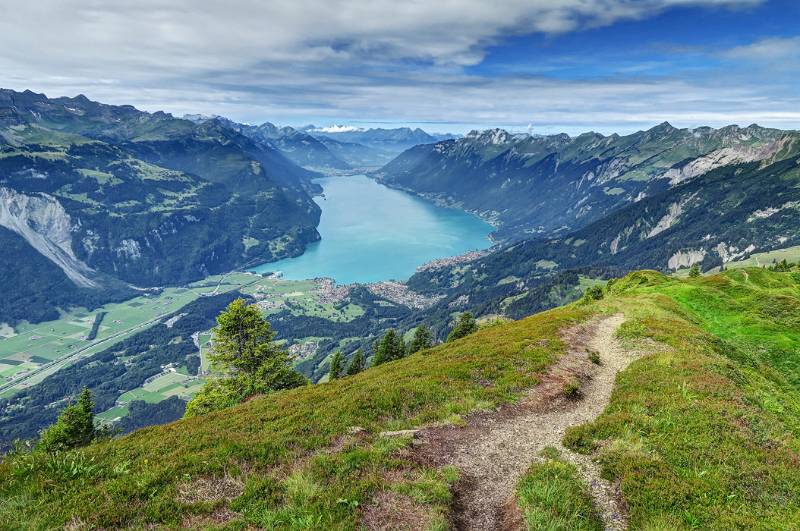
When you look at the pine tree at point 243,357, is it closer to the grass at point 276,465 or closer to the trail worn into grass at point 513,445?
the grass at point 276,465

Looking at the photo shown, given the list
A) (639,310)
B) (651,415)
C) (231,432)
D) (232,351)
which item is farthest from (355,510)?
(639,310)

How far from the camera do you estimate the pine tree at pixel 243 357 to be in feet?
147

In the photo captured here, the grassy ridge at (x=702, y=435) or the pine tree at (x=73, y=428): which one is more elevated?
the grassy ridge at (x=702, y=435)

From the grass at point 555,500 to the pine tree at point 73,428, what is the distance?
180ft

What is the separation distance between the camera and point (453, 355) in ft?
119

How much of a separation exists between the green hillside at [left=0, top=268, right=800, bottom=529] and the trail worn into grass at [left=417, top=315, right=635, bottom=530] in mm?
534

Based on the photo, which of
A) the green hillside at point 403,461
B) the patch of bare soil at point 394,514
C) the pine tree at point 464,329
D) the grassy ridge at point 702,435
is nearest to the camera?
the patch of bare soil at point 394,514

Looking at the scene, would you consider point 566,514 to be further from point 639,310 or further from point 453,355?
point 639,310

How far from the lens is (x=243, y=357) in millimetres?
47031

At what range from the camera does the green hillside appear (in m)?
12.8

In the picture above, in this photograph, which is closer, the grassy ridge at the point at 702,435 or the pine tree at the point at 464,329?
the grassy ridge at the point at 702,435

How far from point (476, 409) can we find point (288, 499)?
12.1m

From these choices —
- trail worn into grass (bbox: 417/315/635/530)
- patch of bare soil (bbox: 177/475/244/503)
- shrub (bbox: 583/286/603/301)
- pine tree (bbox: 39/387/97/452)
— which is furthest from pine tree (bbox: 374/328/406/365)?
patch of bare soil (bbox: 177/475/244/503)

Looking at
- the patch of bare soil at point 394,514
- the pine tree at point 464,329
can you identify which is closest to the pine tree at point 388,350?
the pine tree at point 464,329
